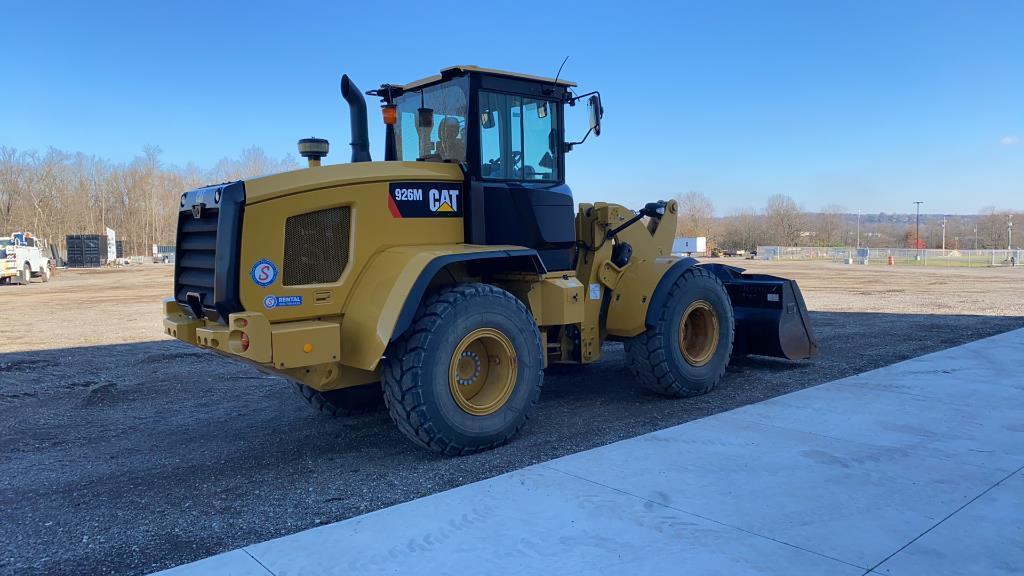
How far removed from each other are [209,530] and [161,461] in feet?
5.48

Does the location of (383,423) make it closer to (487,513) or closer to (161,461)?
(161,461)

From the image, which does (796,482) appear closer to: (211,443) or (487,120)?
(487,120)

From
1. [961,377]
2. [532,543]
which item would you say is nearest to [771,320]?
[961,377]

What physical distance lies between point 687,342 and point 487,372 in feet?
8.73

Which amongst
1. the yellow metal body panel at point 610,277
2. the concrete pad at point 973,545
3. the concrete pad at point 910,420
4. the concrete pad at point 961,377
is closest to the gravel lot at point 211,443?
the concrete pad at point 961,377

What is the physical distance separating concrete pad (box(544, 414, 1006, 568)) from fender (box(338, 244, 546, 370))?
1.41 m

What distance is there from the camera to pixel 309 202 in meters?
4.80

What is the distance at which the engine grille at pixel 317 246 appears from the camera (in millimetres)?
4797

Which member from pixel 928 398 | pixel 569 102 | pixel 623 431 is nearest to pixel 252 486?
pixel 623 431

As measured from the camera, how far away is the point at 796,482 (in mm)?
4332

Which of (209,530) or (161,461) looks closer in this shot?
(209,530)

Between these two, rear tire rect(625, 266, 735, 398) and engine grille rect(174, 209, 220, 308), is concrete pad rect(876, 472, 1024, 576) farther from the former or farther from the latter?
engine grille rect(174, 209, 220, 308)

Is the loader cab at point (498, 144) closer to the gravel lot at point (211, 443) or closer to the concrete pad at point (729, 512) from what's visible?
the gravel lot at point (211, 443)

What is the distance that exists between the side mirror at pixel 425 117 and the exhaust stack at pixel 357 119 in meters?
0.46
